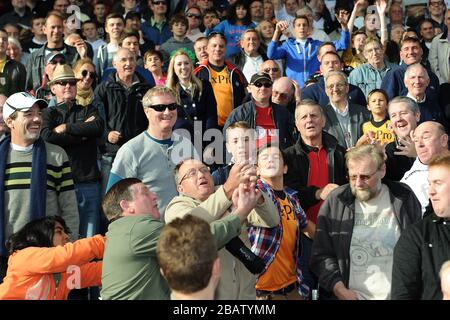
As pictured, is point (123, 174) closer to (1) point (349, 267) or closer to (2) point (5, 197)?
(2) point (5, 197)

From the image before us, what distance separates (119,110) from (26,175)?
231 centimetres

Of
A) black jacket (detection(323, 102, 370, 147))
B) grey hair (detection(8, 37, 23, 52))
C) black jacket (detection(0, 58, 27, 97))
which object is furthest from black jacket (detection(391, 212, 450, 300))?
grey hair (detection(8, 37, 23, 52))

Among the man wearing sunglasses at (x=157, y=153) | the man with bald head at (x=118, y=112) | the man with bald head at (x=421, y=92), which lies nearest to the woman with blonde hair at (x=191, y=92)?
the man with bald head at (x=118, y=112)

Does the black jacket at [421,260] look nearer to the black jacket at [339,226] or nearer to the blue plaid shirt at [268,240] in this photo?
the black jacket at [339,226]

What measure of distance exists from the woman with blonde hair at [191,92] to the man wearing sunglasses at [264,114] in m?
0.45

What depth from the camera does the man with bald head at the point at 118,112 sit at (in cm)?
966

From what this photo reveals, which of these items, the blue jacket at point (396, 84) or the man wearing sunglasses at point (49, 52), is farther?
the man wearing sunglasses at point (49, 52)

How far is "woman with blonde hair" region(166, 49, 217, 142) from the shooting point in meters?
10.1

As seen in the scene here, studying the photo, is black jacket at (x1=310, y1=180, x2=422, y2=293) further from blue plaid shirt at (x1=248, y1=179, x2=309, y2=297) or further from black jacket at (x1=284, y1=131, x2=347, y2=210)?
black jacket at (x1=284, y1=131, x2=347, y2=210)

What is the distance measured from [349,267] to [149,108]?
2.53m

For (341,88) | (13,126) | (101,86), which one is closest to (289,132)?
(341,88)

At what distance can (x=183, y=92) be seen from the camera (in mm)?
10188

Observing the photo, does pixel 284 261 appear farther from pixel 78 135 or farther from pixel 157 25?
pixel 157 25

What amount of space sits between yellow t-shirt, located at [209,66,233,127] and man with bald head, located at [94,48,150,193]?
3.73 feet
